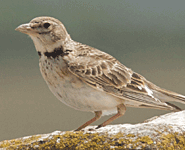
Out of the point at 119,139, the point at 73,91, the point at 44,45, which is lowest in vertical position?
the point at 119,139

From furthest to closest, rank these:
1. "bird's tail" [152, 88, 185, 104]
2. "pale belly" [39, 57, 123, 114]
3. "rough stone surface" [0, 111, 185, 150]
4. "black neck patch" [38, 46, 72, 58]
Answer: "bird's tail" [152, 88, 185, 104] < "black neck patch" [38, 46, 72, 58] < "pale belly" [39, 57, 123, 114] < "rough stone surface" [0, 111, 185, 150]

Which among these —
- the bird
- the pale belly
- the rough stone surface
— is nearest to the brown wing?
the bird

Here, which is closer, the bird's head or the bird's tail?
the bird's head

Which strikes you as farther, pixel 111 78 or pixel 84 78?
pixel 111 78

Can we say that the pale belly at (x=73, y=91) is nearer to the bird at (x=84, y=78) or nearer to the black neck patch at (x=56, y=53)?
the bird at (x=84, y=78)

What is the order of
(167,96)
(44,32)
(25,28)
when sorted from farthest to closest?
(167,96) → (44,32) → (25,28)

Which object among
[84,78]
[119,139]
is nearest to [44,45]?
[84,78]

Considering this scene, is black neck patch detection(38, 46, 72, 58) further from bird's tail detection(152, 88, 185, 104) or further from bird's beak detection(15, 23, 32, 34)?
bird's tail detection(152, 88, 185, 104)

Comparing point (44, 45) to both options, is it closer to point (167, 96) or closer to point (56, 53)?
point (56, 53)

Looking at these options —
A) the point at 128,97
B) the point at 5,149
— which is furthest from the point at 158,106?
the point at 5,149
